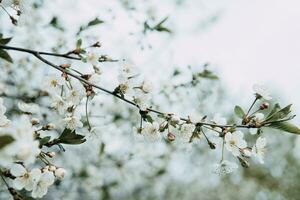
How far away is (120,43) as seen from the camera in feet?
13.4

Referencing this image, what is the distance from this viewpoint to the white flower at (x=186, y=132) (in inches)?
75.0

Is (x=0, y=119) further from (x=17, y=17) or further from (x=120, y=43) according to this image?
(x=120, y=43)

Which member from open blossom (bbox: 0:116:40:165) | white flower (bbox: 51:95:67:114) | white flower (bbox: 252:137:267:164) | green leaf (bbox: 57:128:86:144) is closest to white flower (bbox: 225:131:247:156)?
white flower (bbox: 252:137:267:164)

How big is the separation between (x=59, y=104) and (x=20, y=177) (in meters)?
0.50

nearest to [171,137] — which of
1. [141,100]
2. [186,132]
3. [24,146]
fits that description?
[186,132]

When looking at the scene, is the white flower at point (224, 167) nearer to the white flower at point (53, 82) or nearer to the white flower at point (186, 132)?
the white flower at point (186, 132)

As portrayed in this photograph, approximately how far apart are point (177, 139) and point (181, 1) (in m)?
2.65

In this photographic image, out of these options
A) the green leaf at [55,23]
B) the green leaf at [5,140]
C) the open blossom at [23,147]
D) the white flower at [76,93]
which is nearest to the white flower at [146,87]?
the white flower at [76,93]

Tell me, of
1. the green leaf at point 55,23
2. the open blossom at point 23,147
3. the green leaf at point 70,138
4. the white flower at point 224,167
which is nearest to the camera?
the open blossom at point 23,147

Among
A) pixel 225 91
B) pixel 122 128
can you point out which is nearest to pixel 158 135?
pixel 122 128

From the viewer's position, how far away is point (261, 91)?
2090 mm

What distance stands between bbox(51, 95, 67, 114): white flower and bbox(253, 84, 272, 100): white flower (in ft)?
2.73

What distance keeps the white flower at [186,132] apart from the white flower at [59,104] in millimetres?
502

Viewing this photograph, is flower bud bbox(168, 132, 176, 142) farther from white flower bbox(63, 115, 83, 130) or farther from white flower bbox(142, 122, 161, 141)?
Result: white flower bbox(63, 115, 83, 130)
